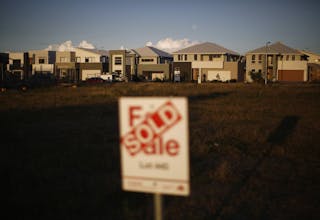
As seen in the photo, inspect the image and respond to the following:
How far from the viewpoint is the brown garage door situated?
7369 cm

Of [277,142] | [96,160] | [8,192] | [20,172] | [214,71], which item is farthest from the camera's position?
[214,71]

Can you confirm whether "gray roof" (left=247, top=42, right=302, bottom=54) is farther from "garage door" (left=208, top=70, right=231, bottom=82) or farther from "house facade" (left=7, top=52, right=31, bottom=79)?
"house facade" (left=7, top=52, right=31, bottom=79)

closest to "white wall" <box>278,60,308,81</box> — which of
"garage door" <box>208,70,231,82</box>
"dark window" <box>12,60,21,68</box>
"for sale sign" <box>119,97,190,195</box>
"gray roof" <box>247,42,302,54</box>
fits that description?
"gray roof" <box>247,42,302,54</box>

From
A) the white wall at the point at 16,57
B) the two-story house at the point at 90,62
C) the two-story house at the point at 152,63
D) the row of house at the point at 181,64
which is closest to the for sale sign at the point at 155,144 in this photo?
the row of house at the point at 181,64

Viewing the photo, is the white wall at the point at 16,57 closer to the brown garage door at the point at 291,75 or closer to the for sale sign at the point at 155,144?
the brown garage door at the point at 291,75

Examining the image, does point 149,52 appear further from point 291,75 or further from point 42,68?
point 291,75

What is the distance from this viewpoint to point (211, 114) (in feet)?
63.1

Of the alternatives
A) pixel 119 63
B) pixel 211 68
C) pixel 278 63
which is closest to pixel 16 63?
pixel 119 63

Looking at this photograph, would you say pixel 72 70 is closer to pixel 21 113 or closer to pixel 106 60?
pixel 106 60

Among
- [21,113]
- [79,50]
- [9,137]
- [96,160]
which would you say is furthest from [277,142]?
[79,50]

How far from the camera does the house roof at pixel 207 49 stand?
84.6 meters

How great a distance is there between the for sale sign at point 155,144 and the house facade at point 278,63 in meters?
72.4

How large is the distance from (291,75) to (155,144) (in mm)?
76898

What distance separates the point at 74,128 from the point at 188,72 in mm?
64682
